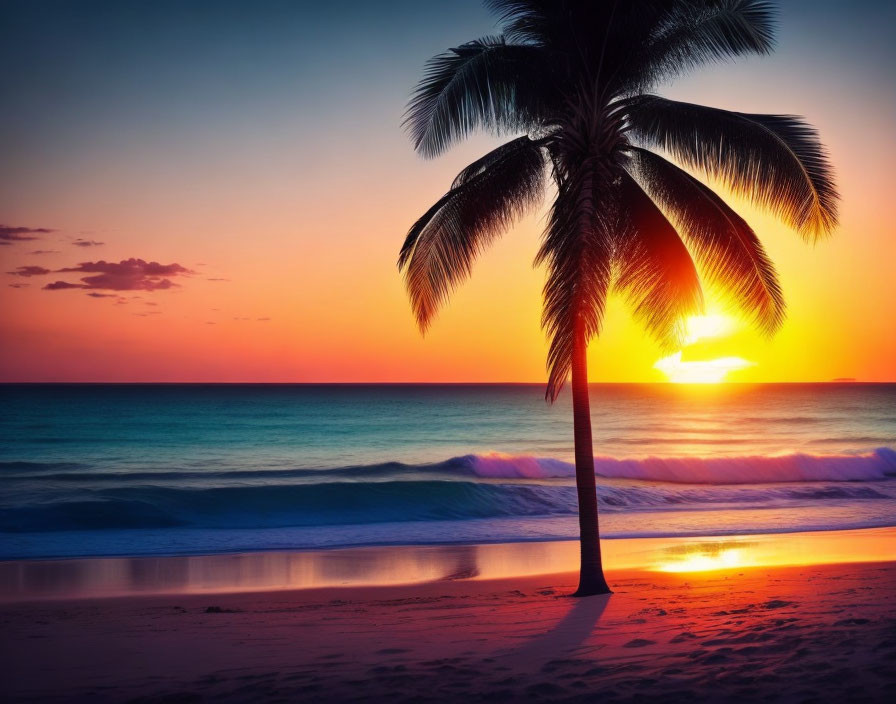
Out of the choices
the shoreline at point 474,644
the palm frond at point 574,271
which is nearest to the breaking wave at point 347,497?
the shoreline at point 474,644

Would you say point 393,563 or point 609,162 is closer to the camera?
point 609,162

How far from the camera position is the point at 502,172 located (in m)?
10.2

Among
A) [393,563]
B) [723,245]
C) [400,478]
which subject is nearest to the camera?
[723,245]

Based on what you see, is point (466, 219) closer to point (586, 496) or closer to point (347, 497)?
point (586, 496)

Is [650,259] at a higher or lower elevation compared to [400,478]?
higher

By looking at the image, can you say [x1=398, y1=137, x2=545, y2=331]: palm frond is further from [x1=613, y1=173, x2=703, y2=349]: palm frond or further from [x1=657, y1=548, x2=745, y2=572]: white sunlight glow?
[x1=657, y1=548, x2=745, y2=572]: white sunlight glow

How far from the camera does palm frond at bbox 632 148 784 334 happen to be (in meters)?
10.1

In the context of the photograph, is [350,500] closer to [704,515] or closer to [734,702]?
[704,515]

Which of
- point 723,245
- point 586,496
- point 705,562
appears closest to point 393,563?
point 586,496

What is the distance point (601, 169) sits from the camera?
376 inches

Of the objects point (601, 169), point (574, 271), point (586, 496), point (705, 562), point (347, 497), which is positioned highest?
point (601, 169)

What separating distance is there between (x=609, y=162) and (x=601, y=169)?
25cm

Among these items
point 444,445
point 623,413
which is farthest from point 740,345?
point 623,413

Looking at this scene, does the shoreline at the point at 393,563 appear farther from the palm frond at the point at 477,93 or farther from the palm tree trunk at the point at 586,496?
the palm frond at the point at 477,93
